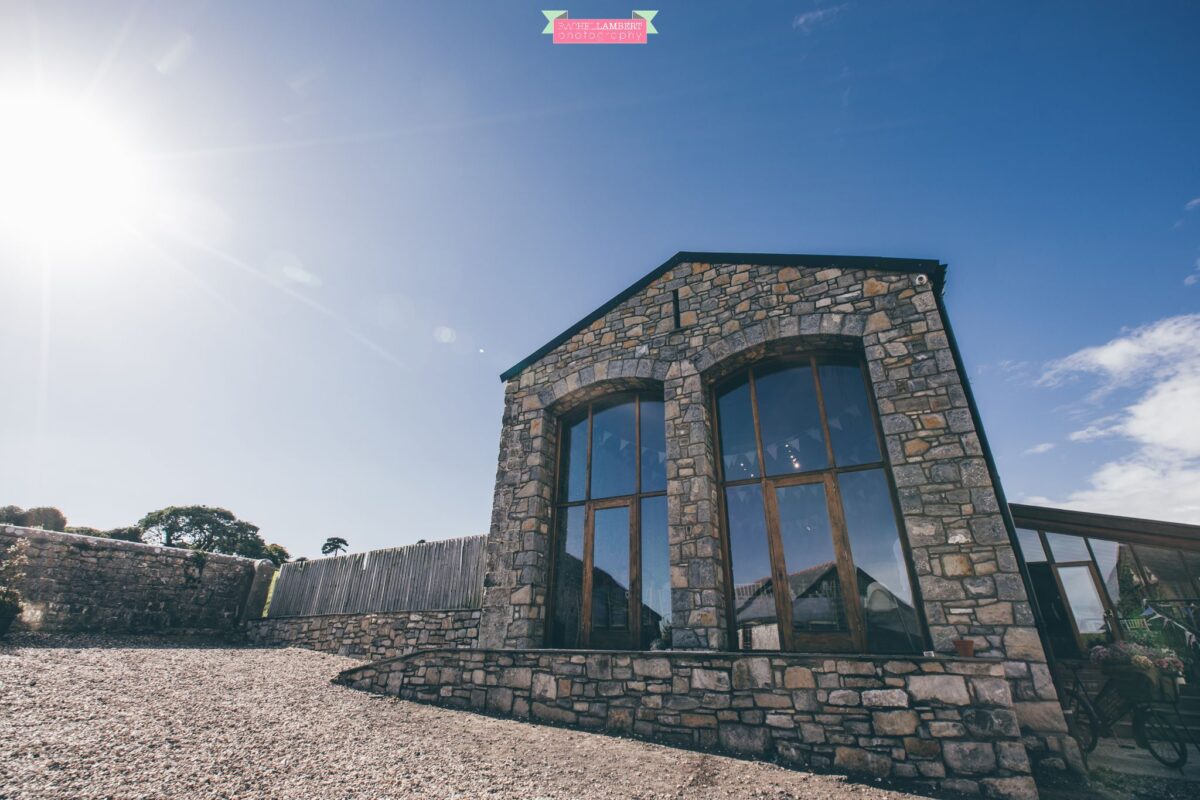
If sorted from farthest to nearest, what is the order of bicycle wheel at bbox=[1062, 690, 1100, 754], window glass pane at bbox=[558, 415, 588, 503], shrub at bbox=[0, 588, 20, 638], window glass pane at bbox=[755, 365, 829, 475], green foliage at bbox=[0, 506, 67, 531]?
green foliage at bbox=[0, 506, 67, 531] → shrub at bbox=[0, 588, 20, 638] → window glass pane at bbox=[558, 415, 588, 503] → window glass pane at bbox=[755, 365, 829, 475] → bicycle wheel at bbox=[1062, 690, 1100, 754]

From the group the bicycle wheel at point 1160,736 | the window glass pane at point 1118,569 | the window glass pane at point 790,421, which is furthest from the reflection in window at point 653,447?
the window glass pane at point 1118,569

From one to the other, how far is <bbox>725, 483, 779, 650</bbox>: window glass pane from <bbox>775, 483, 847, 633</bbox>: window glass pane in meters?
0.24

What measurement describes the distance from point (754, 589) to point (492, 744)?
3.25m

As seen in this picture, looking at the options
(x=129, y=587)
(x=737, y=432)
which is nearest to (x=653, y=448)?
(x=737, y=432)

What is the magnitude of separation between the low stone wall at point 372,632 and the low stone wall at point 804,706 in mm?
3311

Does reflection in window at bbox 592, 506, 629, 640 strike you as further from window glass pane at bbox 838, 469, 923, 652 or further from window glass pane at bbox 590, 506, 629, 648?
window glass pane at bbox 838, 469, 923, 652

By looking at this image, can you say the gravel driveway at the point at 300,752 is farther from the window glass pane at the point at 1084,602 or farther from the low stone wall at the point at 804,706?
the window glass pane at the point at 1084,602

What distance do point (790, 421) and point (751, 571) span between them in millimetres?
1967

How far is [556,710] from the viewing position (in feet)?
17.1

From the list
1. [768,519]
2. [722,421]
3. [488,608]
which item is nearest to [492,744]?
[488,608]

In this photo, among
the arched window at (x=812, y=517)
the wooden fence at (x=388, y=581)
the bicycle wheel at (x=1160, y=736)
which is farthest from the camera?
the wooden fence at (x=388, y=581)

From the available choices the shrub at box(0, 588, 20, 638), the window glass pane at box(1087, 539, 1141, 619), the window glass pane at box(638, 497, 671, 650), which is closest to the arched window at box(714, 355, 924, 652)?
the window glass pane at box(638, 497, 671, 650)

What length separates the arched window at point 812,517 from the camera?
5016mm

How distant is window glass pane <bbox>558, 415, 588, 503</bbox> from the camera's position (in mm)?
7320
